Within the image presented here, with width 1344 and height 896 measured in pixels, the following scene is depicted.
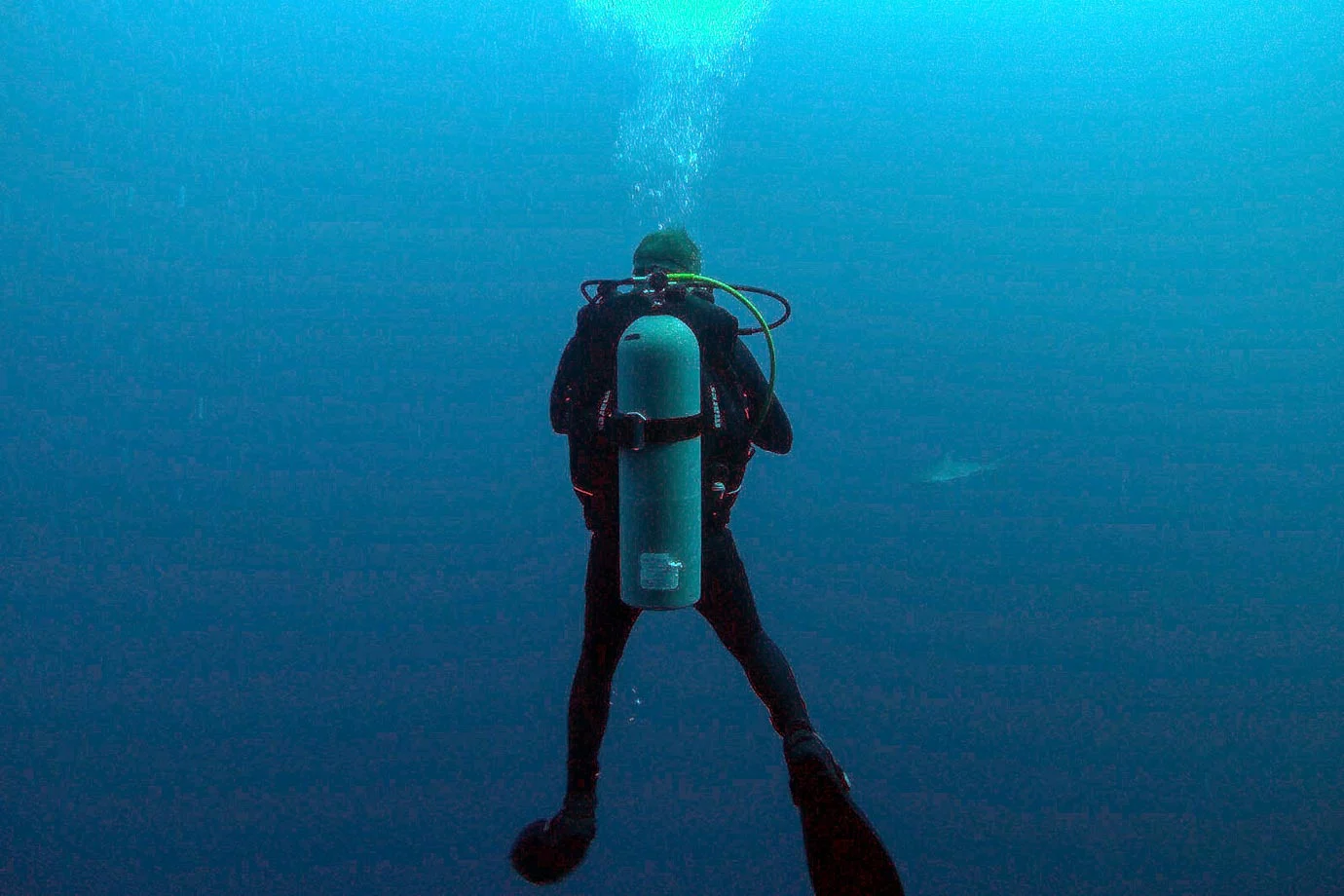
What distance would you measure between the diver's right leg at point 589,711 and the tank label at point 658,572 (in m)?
0.26

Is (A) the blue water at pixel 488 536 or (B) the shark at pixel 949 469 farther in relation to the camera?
(B) the shark at pixel 949 469

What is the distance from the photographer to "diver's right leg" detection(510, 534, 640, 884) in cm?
223

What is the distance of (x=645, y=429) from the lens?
6.59 ft

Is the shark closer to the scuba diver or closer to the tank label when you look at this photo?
the scuba diver

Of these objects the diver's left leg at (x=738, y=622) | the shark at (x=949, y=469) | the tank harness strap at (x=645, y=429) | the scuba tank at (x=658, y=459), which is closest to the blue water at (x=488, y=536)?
the shark at (x=949, y=469)

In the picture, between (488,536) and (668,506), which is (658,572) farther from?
(488,536)

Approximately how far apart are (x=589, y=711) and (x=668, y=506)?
76cm

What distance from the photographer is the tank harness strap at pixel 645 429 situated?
6.55ft

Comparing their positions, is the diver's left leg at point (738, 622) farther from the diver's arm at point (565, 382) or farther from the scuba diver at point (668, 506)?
the diver's arm at point (565, 382)

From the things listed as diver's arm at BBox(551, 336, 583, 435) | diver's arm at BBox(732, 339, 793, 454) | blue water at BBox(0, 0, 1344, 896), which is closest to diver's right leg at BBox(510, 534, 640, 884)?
diver's arm at BBox(551, 336, 583, 435)

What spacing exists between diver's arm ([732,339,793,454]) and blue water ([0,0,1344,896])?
5.12 m

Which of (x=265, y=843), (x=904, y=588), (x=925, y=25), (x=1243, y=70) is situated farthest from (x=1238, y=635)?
(x=1243, y=70)

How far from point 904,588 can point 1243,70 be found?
18.1 m

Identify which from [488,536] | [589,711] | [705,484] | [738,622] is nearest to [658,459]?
[705,484]
